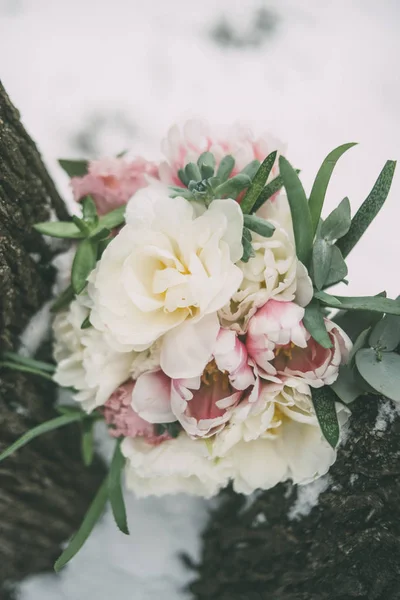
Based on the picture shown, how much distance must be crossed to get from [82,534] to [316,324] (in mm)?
319

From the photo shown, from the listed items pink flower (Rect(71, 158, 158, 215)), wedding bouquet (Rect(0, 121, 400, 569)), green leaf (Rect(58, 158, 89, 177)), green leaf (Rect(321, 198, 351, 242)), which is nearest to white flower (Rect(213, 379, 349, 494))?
wedding bouquet (Rect(0, 121, 400, 569))

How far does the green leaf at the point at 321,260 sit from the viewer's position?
0.38 m

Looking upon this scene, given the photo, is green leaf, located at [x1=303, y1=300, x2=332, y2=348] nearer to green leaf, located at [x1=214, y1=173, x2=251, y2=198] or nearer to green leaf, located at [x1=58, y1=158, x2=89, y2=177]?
green leaf, located at [x1=214, y1=173, x2=251, y2=198]

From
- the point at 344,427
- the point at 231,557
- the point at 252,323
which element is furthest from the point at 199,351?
the point at 231,557

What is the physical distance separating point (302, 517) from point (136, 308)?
277mm

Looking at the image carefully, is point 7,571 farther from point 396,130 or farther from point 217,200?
point 396,130

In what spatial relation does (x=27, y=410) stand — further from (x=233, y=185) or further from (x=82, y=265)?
(x=233, y=185)

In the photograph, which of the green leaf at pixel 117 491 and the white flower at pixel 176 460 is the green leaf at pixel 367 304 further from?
the green leaf at pixel 117 491

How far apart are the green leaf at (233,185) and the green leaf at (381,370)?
0.14 m

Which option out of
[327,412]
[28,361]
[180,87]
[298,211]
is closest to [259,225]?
[298,211]

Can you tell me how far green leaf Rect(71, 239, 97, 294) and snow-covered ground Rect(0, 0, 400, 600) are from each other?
0.34m

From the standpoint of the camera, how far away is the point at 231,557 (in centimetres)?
60

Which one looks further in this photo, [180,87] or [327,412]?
[180,87]

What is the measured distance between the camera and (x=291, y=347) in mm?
381
